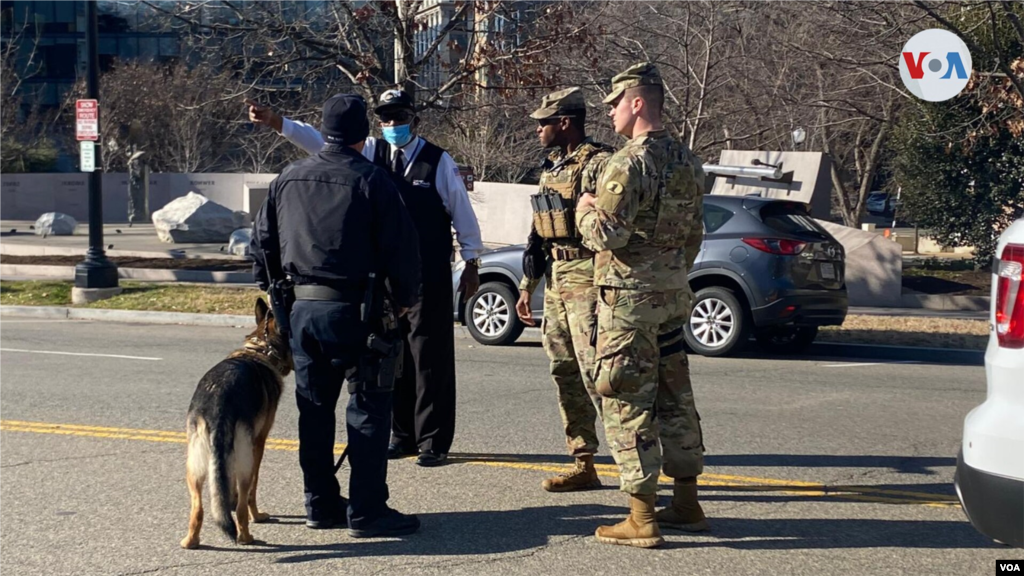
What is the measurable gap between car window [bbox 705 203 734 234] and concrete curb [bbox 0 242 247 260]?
535 inches

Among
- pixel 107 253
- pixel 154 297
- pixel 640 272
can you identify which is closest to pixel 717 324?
pixel 640 272

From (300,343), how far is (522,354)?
6700 millimetres

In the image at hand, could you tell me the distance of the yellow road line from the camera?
573 centimetres

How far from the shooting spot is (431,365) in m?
6.27

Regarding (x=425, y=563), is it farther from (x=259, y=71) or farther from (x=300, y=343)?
(x=259, y=71)

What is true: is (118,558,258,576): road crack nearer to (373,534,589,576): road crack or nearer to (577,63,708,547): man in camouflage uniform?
(373,534,589,576): road crack

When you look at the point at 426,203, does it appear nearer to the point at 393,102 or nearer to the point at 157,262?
the point at 393,102

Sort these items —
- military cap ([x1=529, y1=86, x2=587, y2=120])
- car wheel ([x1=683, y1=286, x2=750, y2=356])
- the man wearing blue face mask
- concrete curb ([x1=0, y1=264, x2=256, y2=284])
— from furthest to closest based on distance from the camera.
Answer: concrete curb ([x1=0, y1=264, x2=256, y2=284]) < car wheel ([x1=683, y1=286, x2=750, y2=356]) < the man wearing blue face mask < military cap ([x1=529, y1=86, x2=587, y2=120])

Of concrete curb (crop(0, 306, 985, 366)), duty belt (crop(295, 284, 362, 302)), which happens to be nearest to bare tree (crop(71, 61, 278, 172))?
concrete curb (crop(0, 306, 985, 366))

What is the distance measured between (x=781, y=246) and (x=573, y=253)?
6.12 metres

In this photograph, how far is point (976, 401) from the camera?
28.8ft

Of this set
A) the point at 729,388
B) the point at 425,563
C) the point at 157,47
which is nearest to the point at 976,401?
the point at 729,388

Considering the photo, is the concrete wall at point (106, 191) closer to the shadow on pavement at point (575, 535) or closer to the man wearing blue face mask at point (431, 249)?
the man wearing blue face mask at point (431, 249)

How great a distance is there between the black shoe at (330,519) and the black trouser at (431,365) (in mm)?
1223
